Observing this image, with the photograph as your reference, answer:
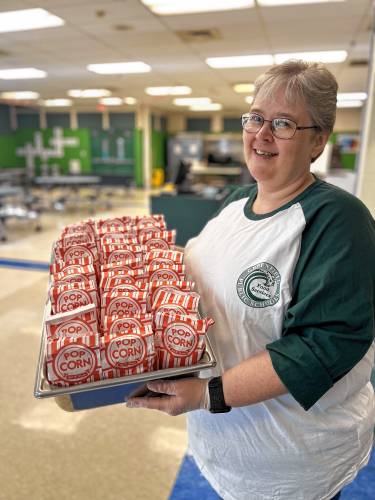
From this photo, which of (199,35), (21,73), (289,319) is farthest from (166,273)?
(21,73)

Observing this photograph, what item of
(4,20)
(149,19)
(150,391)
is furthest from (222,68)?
(150,391)

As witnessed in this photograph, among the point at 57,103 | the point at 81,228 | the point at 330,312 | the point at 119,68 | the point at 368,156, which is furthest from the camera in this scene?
the point at 57,103

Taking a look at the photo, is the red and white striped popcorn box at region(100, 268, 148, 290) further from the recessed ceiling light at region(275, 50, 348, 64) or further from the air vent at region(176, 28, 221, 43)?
the recessed ceiling light at region(275, 50, 348, 64)

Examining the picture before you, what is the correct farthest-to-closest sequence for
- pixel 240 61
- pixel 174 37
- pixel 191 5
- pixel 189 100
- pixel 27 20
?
pixel 189 100
pixel 240 61
pixel 174 37
pixel 27 20
pixel 191 5

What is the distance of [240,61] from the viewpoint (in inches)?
265

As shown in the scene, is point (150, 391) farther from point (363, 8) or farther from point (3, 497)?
point (363, 8)

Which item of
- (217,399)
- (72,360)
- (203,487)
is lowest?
(203,487)

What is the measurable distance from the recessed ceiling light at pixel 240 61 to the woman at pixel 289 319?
6.09 m

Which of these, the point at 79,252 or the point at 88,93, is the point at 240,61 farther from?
the point at 79,252

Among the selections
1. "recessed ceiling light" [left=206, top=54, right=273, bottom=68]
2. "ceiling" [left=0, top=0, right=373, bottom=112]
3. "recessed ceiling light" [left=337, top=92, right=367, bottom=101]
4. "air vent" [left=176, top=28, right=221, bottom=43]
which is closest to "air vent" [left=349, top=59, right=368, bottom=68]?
"ceiling" [left=0, top=0, right=373, bottom=112]

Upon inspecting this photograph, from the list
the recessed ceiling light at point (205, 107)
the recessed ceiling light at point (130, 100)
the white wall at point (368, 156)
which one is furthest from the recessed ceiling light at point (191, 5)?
the recessed ceiling light at point (205, 107)

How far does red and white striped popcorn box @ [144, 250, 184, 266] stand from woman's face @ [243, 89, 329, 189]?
0.34 metres

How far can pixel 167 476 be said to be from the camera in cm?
196

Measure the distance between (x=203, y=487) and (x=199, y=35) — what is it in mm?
5124
